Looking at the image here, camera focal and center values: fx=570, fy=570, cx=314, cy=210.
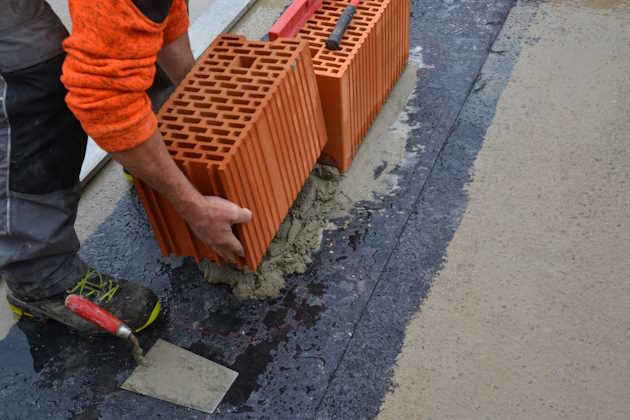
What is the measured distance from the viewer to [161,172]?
166 cm

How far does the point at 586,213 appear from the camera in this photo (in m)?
2.31

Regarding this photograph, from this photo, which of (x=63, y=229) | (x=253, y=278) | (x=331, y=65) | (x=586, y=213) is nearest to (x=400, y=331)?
(x=253, y=278)

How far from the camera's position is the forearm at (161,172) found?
1595mm

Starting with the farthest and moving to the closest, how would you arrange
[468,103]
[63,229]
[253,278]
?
1. [468,103]
2. [253,278]
3. [63,229]

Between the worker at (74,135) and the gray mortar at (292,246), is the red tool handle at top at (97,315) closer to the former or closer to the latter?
the worker at (74,135)

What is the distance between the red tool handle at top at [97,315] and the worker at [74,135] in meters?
0.14

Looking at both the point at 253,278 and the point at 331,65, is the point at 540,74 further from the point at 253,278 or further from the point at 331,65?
the point at 253,278

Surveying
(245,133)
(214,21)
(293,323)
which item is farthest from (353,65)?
(214,21)

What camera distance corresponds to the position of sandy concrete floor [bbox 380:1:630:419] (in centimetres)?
187

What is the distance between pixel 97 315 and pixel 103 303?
18cm

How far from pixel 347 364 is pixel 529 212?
3.27 feet

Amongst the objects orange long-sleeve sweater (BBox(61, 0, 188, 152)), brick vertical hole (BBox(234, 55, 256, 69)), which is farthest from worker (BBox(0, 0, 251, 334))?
brick vertical hole (BBox(234, 55, 256, 69))

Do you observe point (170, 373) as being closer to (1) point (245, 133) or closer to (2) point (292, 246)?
(2) point (292, 246)

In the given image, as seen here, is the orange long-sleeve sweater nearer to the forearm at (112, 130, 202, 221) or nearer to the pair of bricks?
the forearm at (112, 130, 202, 221)
